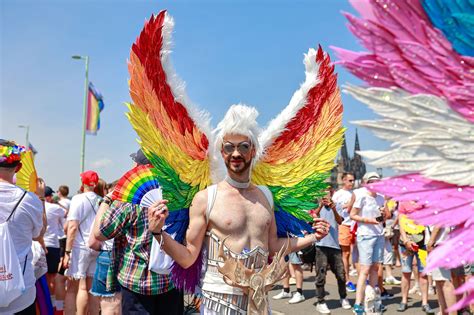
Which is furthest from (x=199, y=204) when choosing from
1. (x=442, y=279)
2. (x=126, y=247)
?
(x=442, y=279)

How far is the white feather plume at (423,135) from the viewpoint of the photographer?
1.13 meters

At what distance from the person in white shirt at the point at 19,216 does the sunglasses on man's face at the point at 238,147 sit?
149cm

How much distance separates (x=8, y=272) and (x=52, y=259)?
267 cm

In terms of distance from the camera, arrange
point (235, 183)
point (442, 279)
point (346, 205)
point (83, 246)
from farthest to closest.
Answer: point (346, 205) → point (83, 246) → point (442, 279) → point (235, 183)

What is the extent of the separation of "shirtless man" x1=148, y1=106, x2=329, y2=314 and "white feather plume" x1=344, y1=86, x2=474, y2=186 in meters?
1.40

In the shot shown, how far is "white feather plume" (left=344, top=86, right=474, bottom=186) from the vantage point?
1.13m

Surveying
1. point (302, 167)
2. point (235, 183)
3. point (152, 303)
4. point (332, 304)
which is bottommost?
point (332, 304)

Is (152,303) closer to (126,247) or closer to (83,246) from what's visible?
(126,247)

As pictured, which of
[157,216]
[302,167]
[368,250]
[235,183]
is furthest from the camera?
[368,250]

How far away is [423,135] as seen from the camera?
44.7 inches

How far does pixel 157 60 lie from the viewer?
2.57 meters

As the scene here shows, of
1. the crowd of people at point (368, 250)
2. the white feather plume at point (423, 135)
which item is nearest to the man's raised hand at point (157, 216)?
the white feather plume at point (423, 135)

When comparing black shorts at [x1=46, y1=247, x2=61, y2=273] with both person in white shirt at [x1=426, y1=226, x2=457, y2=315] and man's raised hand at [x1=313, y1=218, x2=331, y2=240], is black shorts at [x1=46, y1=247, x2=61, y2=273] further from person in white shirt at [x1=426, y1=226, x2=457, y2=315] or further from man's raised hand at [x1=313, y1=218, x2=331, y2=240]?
person in white shirt at [x1=426, y1=226, x2=457, y2=315]

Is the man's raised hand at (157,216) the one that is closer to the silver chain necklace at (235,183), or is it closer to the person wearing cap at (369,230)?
the silver chain necklace at (235,183)
